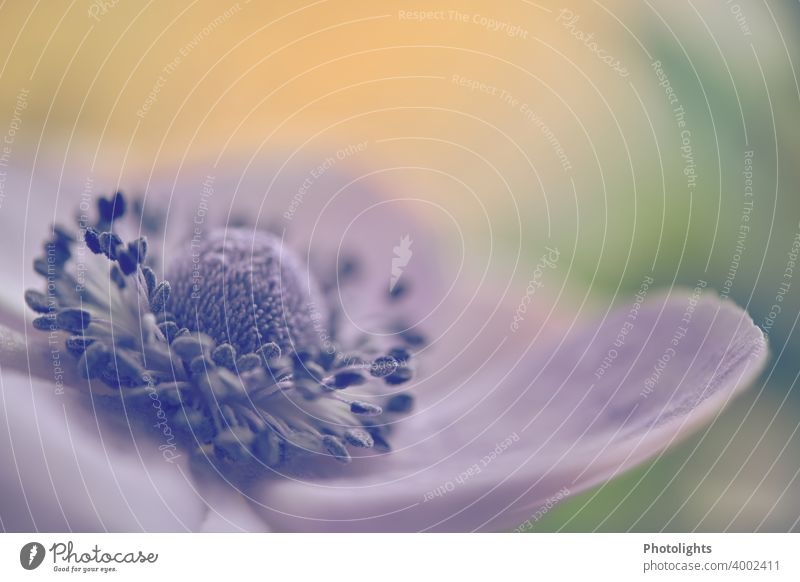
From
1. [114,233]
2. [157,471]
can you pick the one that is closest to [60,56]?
[114,233]

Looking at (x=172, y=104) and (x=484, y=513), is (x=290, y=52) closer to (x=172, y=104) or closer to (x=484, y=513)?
(x=172, y=104)

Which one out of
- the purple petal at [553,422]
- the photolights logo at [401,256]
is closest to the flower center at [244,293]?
the photolights logo at [401,256]

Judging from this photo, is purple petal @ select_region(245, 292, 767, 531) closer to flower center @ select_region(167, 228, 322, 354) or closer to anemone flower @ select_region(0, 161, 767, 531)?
anemone flower @ select_region(0, 161, 767, 531)
